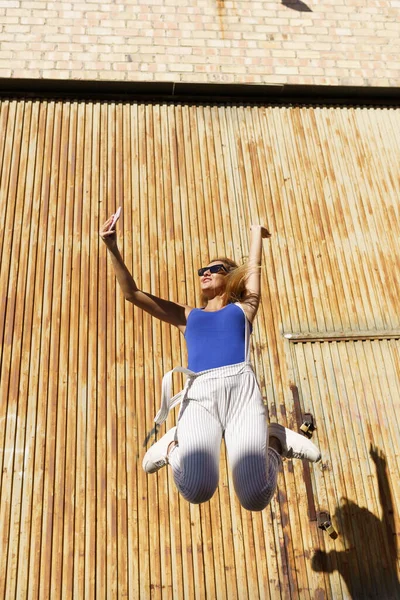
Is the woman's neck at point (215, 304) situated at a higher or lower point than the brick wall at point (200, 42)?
lower

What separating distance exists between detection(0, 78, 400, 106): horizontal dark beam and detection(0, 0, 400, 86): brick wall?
0.26ft

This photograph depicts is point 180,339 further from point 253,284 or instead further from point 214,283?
point 253,284

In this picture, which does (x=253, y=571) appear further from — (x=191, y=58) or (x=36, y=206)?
(x=191, y=58)

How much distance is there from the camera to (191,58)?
21.6 feet

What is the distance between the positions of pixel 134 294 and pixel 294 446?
1400 millimetres

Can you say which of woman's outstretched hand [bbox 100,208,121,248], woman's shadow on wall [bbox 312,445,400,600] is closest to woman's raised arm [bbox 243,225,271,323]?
woman's outstretched hand [bbox 100,208,121,248]

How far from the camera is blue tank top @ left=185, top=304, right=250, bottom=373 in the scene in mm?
3070

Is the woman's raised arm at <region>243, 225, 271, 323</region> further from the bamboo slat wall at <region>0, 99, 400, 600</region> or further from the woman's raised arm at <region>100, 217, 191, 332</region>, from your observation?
the bamboo slat wall at <region>0, 99, 400, 600</region>

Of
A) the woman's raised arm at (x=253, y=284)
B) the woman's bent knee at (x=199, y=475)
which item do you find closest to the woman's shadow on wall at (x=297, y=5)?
the woman's raised arm at (x=253, y=284)

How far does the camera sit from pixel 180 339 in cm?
525

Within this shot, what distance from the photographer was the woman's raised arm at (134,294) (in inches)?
125

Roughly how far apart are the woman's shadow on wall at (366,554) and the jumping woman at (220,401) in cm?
184

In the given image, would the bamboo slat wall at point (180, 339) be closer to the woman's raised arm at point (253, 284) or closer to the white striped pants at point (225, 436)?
the white striped pants at point (225, 436)

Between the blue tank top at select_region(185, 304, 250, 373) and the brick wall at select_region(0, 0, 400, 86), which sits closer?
the blue tank top at select_region(185, 304, 250, 373)
